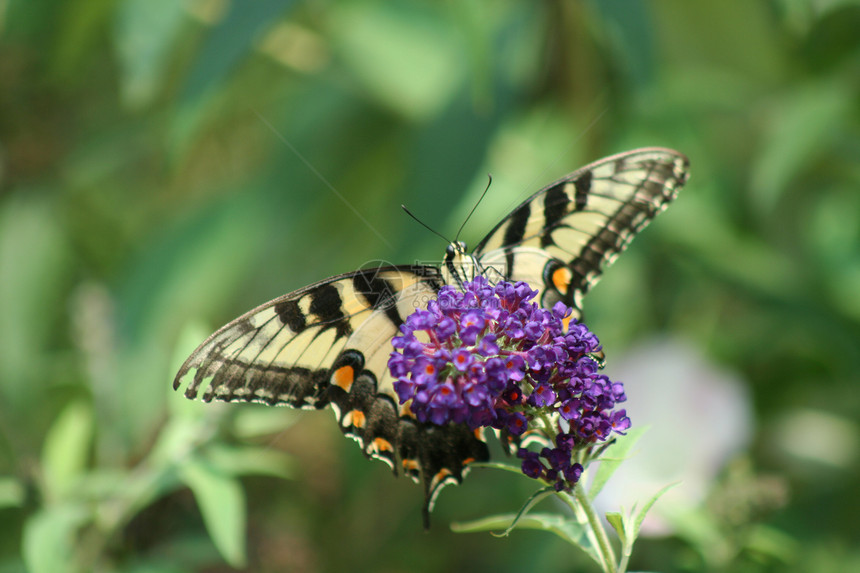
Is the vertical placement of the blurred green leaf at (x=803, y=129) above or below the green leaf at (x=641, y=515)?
above

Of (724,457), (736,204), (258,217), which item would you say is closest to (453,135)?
(258,217)

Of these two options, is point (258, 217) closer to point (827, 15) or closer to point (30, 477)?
point (30, 477)

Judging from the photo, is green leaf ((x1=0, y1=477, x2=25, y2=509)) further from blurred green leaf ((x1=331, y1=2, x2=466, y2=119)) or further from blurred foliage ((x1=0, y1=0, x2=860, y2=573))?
blurred green leaf ((x1=331, y1=2, x2=466, y2=119))

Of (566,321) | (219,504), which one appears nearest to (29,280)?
(219,504)

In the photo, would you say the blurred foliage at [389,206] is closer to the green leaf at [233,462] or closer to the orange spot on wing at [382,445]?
the green leaf at [233,462]

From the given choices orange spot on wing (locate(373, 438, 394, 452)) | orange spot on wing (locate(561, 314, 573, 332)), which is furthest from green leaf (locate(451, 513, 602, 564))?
orange spot on wing (locate(373, 438, 394, 452))

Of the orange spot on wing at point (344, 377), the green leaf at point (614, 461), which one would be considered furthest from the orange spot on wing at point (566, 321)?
the orange spot on wing at point (344, 377)

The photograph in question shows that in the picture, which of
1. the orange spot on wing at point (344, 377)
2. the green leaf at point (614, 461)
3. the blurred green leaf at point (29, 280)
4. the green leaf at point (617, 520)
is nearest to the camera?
the green leaf at point (617, 520)
